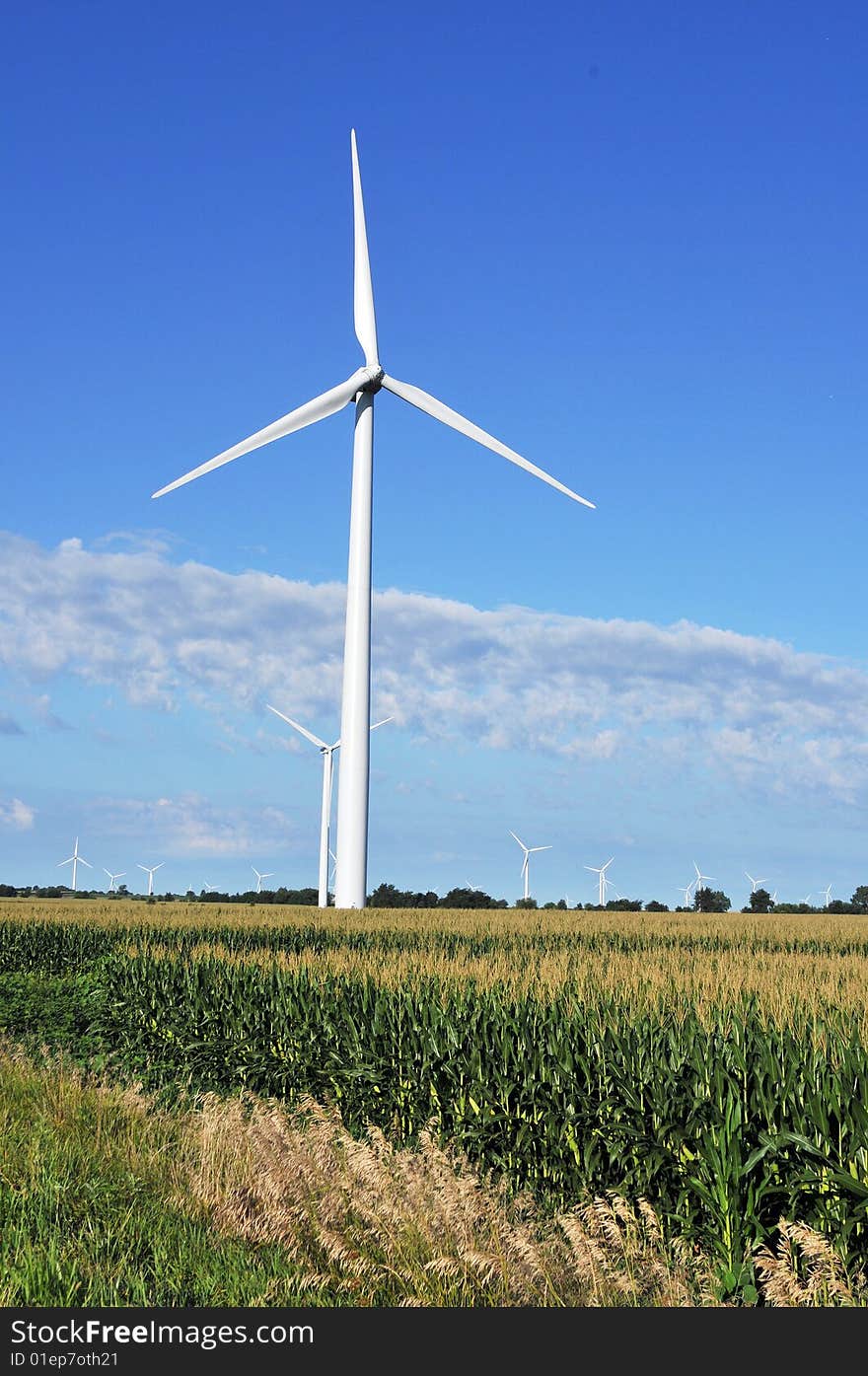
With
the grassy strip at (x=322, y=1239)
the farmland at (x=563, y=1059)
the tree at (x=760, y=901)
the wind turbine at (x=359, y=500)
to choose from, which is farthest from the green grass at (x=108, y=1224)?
the tree at (x=760, y=901)

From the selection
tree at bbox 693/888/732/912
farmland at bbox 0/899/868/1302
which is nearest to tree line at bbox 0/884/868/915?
tree at bbox 693/888/732/912

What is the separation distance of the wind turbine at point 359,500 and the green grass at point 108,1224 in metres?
30.7

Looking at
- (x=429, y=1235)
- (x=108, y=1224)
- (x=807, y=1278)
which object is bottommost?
(x=108, y=1224)

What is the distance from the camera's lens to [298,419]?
4616 centimetres

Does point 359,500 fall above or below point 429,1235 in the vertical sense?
above

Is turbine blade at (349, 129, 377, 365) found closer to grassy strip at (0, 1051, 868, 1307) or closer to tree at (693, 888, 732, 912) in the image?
grassy strip at (0, 1051, 868, 1307)

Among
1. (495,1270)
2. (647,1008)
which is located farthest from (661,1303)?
(647,1008)

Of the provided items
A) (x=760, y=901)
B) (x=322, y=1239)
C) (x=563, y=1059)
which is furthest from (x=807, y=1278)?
(x=760, y=901)

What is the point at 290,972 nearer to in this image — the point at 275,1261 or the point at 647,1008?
the point at 647,1008

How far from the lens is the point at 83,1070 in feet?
61.4

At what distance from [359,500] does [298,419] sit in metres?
4.24

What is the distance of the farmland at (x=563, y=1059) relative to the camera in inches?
334

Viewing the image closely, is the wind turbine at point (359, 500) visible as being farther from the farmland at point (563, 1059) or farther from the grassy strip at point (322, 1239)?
the grassy strip at point (322, 1239)

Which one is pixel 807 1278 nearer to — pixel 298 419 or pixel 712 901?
pixel 298 419
